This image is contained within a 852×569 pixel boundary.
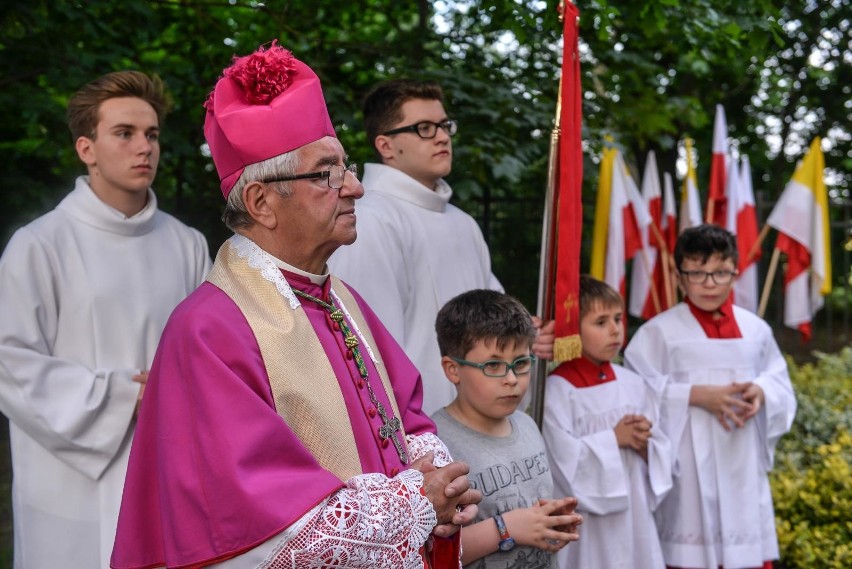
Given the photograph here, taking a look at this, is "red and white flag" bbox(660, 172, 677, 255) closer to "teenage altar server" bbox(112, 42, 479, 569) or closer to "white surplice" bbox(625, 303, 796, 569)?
"white surplice" bbox(625, 303, 796, 569)

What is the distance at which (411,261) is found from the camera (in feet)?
13.5

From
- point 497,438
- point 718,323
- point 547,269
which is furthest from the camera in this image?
point 718,323

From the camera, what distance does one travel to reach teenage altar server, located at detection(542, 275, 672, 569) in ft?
13.9

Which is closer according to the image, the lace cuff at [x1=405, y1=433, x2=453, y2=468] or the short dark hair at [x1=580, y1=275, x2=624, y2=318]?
the lace cuff at [x1=405, y1=433, x2=453, y2=468]

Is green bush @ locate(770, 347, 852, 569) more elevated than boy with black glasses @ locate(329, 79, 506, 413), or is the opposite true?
boy with black glasses @ locate(329, 79, 506, 413)

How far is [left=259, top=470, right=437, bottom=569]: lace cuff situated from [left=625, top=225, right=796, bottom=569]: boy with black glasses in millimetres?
2861

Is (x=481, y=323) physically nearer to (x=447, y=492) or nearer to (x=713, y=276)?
(x=447, y=492)

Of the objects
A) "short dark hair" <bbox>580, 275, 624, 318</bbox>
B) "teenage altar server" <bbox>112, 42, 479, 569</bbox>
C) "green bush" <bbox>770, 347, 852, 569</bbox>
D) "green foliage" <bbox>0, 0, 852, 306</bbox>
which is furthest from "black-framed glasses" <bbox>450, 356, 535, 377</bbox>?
"green bush" <bbox>770, 347, 852, 569</bbox>

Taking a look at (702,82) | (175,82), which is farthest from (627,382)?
(702,82)

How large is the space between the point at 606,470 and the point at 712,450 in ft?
3.47

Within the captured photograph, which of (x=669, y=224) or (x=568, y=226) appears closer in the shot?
(x=568, y=226)

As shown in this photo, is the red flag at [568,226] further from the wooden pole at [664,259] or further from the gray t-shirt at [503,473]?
the wooden pole at [664,259]

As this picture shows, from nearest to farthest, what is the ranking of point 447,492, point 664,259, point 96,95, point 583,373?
point 447,492, point 96,95, point 583,373, point 664,259

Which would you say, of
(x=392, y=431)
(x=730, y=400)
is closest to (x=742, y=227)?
(x=730, y=400)
